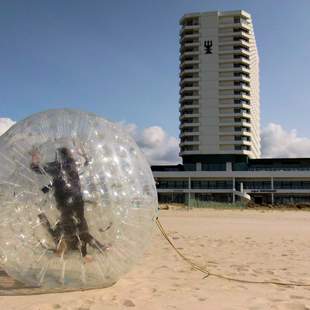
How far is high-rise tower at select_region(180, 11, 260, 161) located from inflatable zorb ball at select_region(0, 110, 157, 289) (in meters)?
86.6

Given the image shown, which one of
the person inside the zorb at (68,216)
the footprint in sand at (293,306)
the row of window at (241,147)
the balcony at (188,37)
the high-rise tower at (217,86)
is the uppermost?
the balcony at (188,37)

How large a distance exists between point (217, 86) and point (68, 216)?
300ft

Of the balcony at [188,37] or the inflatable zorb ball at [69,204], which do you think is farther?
the balcony at [188,37]

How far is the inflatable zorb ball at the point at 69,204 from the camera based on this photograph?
5621mm

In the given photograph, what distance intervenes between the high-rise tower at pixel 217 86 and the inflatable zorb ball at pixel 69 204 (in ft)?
284

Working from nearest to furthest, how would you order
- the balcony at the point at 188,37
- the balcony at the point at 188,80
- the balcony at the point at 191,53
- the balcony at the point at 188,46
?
the balcony at the point at 188,80
the balcony at the point at 191,53
the balcony at the point at 188,46
the balcony at the point at 188,37

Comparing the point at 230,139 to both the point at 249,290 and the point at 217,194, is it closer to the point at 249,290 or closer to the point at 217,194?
the point at 217,194

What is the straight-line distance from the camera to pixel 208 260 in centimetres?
920

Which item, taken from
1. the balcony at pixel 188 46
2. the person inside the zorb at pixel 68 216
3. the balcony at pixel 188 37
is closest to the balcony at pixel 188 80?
the balcony at pixel 188 46

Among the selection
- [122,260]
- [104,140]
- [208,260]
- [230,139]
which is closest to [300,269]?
[208,260]

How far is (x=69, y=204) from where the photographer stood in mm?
5617

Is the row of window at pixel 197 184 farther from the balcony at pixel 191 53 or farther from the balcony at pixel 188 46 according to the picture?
the balcony at pixel 188 46

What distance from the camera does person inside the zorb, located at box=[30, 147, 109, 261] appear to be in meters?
5.59

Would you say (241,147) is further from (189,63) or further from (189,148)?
(189,63)
